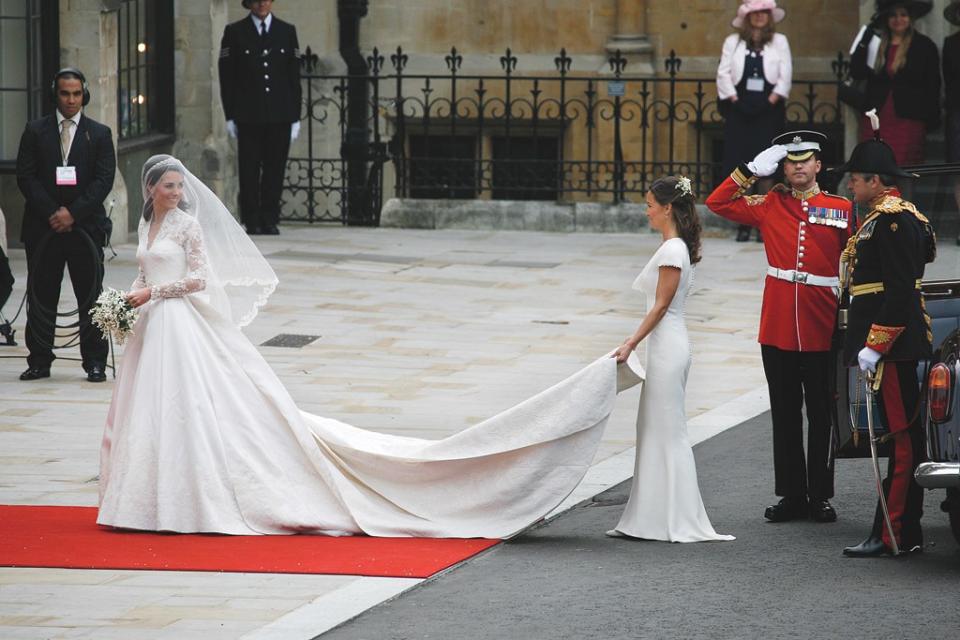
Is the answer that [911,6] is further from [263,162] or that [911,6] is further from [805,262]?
[805,262]

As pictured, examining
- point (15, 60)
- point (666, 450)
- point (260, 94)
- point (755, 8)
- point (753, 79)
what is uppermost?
point (755, 8)

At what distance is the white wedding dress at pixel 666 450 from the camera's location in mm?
8352

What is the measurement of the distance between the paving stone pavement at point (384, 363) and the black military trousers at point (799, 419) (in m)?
0.76

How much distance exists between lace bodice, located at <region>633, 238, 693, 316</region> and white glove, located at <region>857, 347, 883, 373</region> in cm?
94

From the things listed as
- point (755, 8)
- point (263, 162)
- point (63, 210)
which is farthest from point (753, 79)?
point (63, 210)

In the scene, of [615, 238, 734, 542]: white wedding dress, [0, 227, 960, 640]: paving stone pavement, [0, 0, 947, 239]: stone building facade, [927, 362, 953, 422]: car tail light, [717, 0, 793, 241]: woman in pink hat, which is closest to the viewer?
[0, 227, 960, 640]: paving stone pavement

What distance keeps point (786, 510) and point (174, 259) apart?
10.1ft

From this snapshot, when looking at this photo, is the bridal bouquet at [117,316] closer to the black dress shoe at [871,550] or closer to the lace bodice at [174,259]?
the lace bodice at [174,259]

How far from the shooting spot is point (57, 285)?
492 inches

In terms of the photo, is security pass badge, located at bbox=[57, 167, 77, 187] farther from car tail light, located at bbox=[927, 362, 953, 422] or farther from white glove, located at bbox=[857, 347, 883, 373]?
car tail light, located at bbox=[927, 362, 953, 422]

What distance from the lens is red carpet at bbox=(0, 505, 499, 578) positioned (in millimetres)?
7863

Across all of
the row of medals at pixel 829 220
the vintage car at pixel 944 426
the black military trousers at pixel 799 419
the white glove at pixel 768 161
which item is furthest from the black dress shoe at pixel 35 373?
the vintage car at pixel 944 426

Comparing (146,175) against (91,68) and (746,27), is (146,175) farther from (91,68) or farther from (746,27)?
(746,27)

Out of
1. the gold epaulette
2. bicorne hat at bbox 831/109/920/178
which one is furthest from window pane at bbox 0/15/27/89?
the gold epaulette
